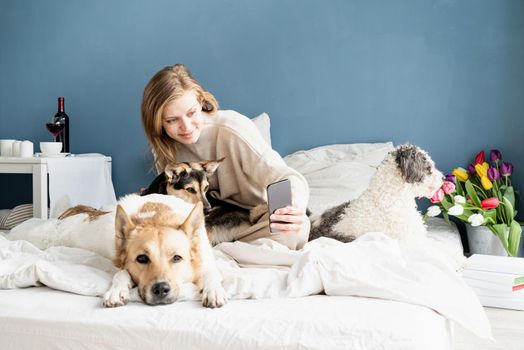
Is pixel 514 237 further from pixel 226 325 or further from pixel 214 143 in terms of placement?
pixel 226 325

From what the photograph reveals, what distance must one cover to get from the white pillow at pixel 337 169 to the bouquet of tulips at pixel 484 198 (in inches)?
15.4

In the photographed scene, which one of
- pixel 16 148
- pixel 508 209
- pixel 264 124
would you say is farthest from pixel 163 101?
pixel 508 209

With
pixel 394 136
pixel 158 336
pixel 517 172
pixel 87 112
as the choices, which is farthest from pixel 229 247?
pixel 87 112

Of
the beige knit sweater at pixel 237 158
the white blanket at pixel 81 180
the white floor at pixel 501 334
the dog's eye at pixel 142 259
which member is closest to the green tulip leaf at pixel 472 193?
the white floor at pixel 501 334

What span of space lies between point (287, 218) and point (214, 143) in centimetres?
61

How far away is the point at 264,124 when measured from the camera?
344cm

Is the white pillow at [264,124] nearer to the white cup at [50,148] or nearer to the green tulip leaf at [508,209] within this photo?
the white cup at [50,148]

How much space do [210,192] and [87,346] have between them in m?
1.10

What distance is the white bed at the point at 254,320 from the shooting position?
116 centimetres

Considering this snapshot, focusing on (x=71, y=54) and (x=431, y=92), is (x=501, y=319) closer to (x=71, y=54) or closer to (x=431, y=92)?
(x=431, y=92)

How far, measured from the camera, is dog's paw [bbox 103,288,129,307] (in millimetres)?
1299

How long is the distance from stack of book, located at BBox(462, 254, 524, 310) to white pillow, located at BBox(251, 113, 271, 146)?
1.49 m

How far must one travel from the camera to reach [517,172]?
3.10 m

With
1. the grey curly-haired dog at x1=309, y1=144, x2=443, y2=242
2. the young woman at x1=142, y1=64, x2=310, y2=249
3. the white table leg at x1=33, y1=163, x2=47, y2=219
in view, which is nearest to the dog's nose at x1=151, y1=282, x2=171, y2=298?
the young woman at x1=142, y1=64, x2=310, y2=249
